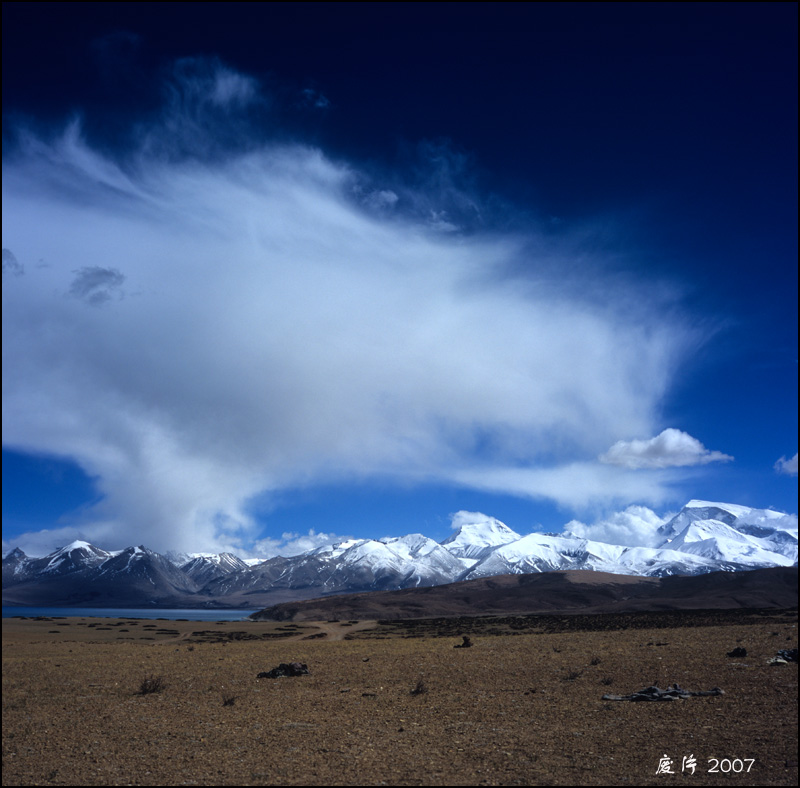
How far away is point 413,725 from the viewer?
1565 cm

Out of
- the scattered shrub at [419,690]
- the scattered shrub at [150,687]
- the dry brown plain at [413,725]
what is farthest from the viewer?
the scattered shrub at [150,687]

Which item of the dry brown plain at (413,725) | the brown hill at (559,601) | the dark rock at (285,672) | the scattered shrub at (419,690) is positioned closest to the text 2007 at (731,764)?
the dry brown plain at (413,725)

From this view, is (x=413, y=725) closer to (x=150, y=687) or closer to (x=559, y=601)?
(x=150, y=687)

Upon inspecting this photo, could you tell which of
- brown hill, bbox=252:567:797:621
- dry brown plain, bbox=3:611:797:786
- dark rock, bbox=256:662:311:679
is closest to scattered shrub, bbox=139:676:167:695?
dry brown plain, bbox=3:611:797:786

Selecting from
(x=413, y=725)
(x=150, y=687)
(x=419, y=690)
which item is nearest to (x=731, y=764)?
(x=413, y=725)

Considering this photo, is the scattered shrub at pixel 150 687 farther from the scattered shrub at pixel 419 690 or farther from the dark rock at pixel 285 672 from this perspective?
the scattered shrub at pixel 419 690

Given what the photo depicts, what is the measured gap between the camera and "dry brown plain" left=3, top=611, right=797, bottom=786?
39.1 feet

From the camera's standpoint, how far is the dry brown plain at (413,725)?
11.9m

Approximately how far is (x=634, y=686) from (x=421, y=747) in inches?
390

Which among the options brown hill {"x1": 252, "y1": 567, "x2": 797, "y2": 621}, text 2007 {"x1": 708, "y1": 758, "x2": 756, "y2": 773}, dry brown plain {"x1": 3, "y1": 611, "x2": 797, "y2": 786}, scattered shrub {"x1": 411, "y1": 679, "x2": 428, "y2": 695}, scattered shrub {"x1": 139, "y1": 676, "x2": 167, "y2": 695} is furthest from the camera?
brown hill {"x1": 252, "y1": 567, "x2": 797, "y2": 621}

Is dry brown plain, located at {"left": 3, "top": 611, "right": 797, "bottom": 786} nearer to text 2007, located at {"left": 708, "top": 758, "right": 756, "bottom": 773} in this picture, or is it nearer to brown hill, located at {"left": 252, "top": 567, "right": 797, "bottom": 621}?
text 2007, located at {"left": 708, "top": 758, "right": 756, "bottom": 773}

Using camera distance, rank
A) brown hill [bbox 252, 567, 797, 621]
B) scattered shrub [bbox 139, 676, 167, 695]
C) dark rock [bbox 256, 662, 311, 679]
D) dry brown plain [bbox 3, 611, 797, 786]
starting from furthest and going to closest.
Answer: brown hill [bbox 252, 567, 797, 621] < dark rock [bbox 256, 662, 311, 679] < scattered shrub [bbox 139, 676, 167, 695] < dry brown plain [bbox 3, 611, 797, 786]

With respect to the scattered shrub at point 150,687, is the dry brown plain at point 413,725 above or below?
above

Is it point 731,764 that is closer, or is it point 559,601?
point 731,764
